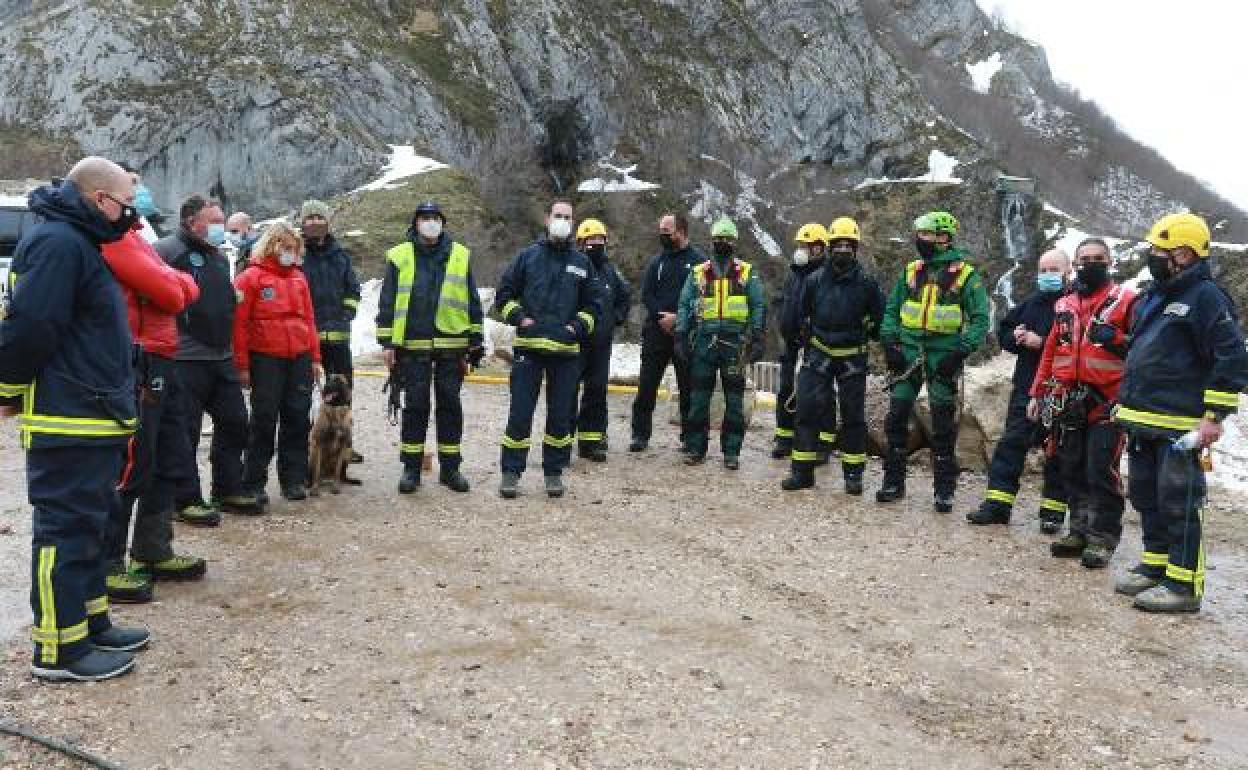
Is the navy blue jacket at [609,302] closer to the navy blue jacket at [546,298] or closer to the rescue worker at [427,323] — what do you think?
the navy blue jacket at [546,298]

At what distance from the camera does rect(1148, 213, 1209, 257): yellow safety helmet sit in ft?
16.9

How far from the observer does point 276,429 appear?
6789 millimetres

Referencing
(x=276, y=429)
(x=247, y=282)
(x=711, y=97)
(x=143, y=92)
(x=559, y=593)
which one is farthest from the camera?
(x=711, y=97)

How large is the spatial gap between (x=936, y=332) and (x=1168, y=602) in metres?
2.59

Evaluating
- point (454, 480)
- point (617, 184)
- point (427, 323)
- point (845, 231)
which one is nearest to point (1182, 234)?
point (845, 231)

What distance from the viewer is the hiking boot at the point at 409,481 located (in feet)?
23.1

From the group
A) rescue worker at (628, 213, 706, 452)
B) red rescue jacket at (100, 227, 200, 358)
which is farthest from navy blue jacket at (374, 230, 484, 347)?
rescue worker at (628, 213, 706, 452)

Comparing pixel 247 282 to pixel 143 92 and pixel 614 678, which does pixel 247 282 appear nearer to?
pixel 614 678

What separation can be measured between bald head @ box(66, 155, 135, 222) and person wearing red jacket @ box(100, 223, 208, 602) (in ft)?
0.97

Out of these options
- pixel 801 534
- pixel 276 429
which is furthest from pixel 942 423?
pixel 276 429

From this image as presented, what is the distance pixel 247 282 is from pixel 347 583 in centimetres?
234

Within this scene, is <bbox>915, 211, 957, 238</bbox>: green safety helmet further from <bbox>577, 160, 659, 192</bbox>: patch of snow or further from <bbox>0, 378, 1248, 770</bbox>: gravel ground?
<bbox>577, 160, 659, 192</bbox>: patch of snow

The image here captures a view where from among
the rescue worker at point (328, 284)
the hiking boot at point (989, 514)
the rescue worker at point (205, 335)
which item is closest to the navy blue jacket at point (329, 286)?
the rescue worker at point (328, 284)

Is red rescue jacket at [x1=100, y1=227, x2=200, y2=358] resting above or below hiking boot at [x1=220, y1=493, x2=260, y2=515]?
above
